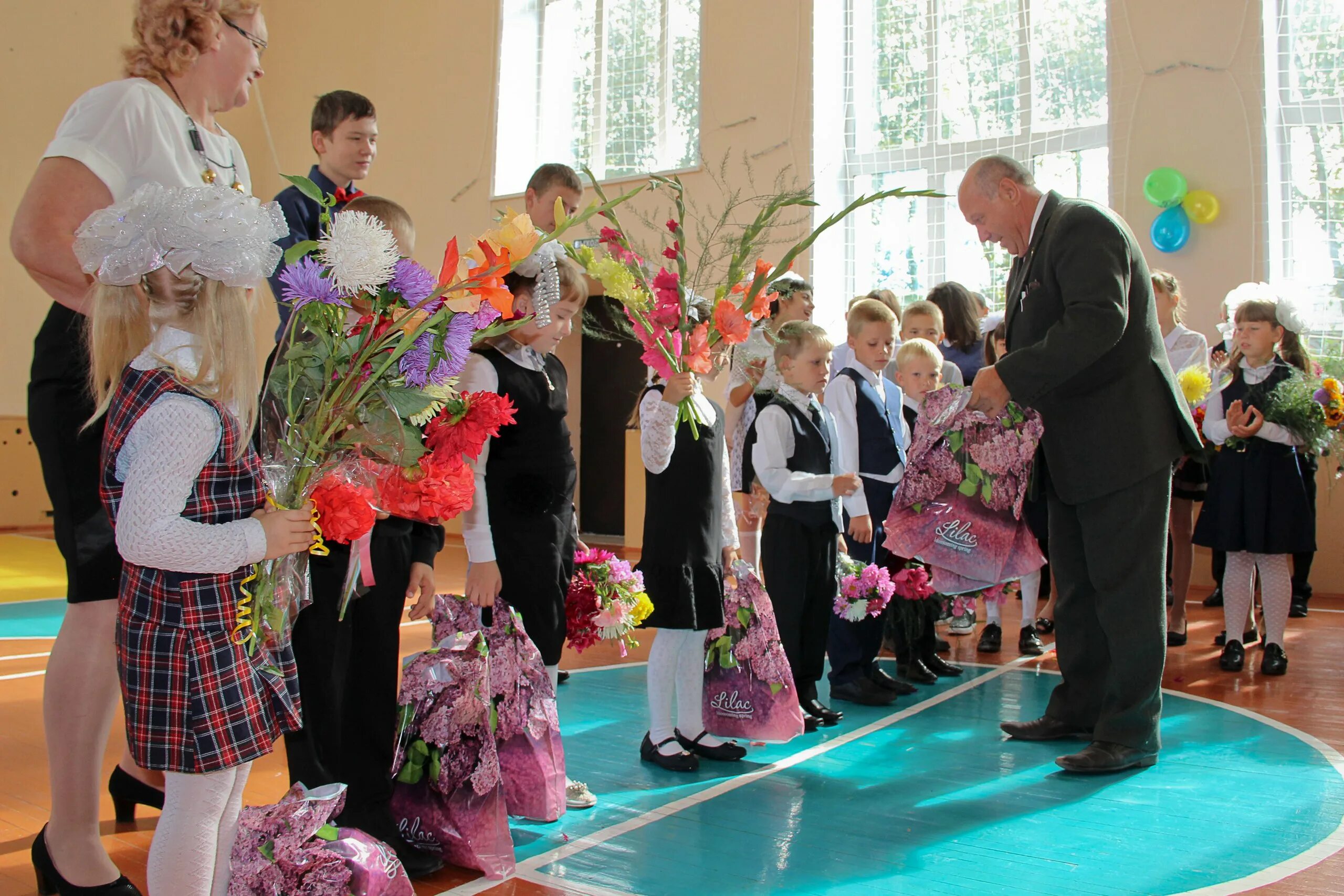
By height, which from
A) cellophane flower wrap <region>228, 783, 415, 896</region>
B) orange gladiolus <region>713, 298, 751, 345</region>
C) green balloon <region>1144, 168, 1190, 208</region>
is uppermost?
green balloon <region>1144, 168, 1190, 208</region>

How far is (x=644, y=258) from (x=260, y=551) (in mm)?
1561

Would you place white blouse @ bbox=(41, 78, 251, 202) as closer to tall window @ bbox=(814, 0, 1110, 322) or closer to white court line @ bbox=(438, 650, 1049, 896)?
white court line @ bbox=(438, 650, 1049, 896)

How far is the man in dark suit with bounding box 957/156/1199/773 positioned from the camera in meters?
3.03

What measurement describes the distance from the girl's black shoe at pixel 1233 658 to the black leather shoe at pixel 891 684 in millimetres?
1386

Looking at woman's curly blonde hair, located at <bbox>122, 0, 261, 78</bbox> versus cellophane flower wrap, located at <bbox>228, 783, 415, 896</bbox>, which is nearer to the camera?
cellophane flower wrap, located at <bbox>228, 783, 415, 896</bbox>

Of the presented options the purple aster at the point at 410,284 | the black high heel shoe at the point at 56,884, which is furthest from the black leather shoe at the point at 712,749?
the purple aster at the point at 410,284

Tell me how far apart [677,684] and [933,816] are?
0.83m

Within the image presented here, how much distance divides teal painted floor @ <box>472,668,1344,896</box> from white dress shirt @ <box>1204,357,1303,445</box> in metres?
1.41

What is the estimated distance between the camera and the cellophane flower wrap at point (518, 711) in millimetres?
2428

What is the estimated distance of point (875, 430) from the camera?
161 inches

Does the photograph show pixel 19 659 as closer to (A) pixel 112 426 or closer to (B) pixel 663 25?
(A) pixel 112 426

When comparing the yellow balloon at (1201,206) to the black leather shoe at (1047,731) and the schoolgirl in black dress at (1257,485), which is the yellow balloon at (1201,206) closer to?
the schoolgirl in black dress at (1257,485)

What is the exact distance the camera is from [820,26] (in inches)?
316

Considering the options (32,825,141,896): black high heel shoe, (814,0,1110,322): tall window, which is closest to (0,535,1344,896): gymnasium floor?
(32,825,141,896): black high heel shoe
